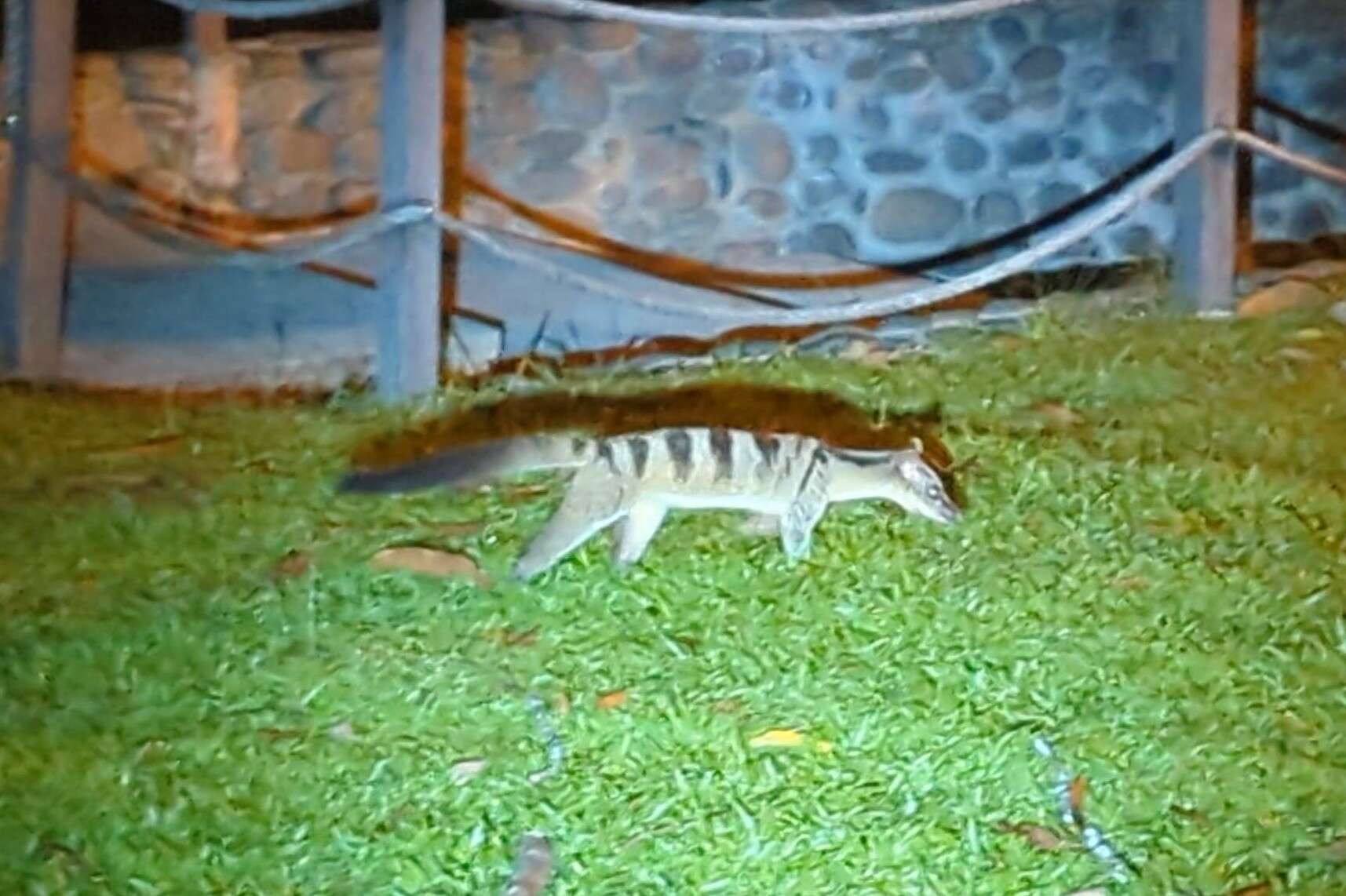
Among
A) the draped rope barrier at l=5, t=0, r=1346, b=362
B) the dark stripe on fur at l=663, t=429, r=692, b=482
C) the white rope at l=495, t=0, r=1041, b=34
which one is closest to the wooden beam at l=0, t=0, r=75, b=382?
the draped rope barrier at l=5, t=0, r=1346, b=362

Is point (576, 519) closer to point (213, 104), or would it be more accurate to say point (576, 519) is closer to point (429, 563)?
point (429, 563)

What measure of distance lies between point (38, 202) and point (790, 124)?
96.7 inches

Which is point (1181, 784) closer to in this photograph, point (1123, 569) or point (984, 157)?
point (1123, 569)

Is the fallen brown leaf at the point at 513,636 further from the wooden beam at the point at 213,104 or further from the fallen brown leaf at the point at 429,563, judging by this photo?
the wooden beam at the point at 213,104

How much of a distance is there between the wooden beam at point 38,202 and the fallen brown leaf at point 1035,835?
2.27m

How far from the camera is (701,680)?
2.42m

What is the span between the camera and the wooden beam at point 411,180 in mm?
3201

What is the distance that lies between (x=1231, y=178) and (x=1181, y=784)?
60.8 inches

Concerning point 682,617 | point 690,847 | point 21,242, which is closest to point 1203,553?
point 682,617

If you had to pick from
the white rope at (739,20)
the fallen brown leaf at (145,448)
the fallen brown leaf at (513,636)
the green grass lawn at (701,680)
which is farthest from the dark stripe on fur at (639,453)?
the fallen brown leaf at (145,448)

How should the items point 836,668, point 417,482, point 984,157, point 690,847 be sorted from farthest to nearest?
point 984,157 → point 417,482 → point 836,668 → point 690,847

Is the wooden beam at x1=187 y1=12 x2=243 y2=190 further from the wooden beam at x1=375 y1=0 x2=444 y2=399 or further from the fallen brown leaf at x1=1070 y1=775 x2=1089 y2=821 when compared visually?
the fallen brown leaf at x1=1070 y1=775 x2=1089 y2=821

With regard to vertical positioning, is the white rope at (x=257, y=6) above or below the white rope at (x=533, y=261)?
above

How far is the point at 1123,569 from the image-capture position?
263 centimetres
